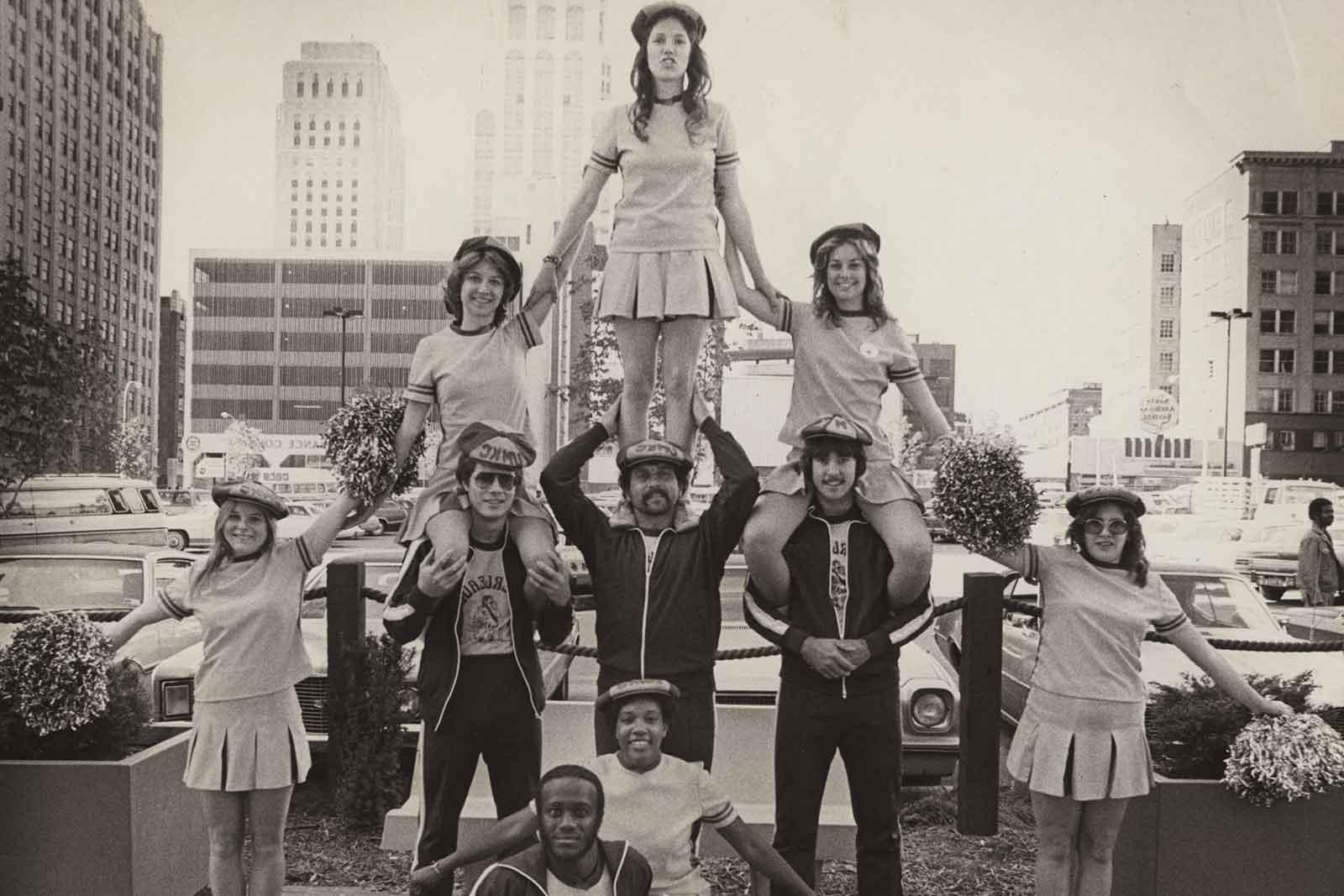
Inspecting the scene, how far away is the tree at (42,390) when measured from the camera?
15.7 ft

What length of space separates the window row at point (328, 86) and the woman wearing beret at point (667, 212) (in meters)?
Result: 2.69

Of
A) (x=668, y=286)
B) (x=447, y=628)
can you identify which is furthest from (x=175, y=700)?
(x=668, y=286)

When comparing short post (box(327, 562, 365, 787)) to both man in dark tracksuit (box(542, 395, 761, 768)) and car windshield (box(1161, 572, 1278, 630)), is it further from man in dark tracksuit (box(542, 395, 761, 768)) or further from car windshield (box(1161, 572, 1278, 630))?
car windshield (box(1161, 572, 1278, 630))

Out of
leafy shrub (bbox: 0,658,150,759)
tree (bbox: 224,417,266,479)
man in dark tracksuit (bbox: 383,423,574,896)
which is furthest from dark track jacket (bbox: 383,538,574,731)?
tree (bbox: 224,417,266,479)

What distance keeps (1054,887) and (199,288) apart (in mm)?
5324

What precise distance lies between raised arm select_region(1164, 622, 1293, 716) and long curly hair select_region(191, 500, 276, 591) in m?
2.93

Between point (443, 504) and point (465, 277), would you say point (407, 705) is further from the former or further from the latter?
point (465, 277)

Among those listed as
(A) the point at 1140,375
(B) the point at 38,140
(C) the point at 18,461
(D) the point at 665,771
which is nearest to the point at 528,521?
(D) the point at 665,771

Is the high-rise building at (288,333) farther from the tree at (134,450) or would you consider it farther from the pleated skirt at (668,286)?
the pleated skirt at (668,286)

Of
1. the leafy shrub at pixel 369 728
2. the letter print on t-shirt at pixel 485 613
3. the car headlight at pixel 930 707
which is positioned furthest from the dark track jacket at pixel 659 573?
the car headlight at pixel 930 707

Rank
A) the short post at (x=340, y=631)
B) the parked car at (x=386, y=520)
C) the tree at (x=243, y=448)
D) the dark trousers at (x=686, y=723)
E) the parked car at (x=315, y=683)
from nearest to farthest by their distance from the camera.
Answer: the dark trousers at (x=686, y=723)
the short post at (x=340, y=631)
the parked car at (x=315, y=683)
the tree at (x=243, y=448)
the parked car at (x=386, y=520)

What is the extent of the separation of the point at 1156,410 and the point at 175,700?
5.31m

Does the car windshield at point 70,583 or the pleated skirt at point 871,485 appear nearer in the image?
the pleated skirt at point 871,485

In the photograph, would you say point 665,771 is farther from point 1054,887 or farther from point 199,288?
point 199,288
